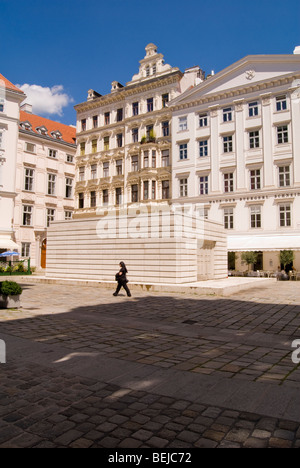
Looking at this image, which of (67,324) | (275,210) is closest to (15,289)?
(67,324)

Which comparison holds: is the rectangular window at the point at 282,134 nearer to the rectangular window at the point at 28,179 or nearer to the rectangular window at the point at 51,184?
the rectangular window at the point at 51,184

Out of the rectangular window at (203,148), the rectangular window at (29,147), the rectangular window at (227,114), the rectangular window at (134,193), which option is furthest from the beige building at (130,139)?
the rectangular window at (227,114)

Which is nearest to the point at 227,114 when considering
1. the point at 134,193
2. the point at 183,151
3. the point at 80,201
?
the point at 183,151

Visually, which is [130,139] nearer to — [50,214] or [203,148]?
[203,148]

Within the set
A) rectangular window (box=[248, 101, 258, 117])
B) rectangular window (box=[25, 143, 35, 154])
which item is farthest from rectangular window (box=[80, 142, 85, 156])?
rectangular window (box=[248, 101, 258, 117])

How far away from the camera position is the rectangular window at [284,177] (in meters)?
30.2

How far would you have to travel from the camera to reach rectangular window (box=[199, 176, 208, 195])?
3459 cm

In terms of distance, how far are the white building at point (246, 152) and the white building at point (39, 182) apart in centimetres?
1639

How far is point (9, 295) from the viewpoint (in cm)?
1077

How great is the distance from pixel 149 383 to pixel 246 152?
3110 centimetres

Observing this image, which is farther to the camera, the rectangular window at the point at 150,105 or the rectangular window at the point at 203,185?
the rectangular window at the point at 150,105

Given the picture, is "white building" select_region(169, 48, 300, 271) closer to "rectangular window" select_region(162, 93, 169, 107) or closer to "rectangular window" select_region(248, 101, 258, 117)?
"rectangular window" select_region(248, 101, 258, 117)

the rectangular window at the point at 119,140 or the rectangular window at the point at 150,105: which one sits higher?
the rectangular window at the point at 150,105

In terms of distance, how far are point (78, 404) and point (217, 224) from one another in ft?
65.3
